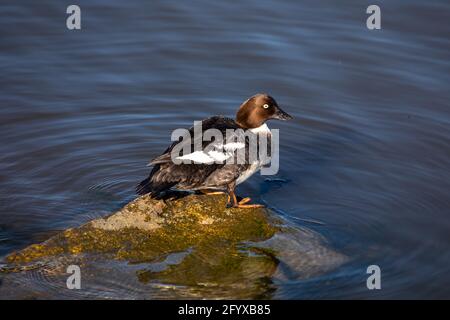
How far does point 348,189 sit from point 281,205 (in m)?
0.87

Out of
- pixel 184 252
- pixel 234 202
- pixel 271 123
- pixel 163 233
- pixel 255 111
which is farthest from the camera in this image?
pixel 271 123

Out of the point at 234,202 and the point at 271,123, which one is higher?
the point at 271,123

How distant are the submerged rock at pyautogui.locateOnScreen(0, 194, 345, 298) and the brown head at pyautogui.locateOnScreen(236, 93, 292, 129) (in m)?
1.39

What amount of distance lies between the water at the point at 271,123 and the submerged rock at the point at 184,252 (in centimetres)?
18

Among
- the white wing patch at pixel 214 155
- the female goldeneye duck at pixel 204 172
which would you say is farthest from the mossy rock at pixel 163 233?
the white wing patch at pixel 214 155

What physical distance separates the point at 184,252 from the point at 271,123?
385cm

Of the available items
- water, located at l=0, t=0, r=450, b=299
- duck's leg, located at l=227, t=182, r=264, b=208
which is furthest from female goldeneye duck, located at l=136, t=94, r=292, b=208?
water, located at l=0, t=0, r=450, b=299

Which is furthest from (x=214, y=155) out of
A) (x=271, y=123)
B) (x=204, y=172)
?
(x=271, y=123)

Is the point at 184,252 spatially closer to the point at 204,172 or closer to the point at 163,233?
the point at 163,233

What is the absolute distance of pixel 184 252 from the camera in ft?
19.9

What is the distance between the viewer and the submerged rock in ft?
18.9

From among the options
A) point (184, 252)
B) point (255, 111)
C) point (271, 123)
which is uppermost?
point (255, 111)

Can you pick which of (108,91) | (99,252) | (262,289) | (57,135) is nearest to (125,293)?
(99,252)

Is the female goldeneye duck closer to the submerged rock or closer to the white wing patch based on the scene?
the white wing patch
